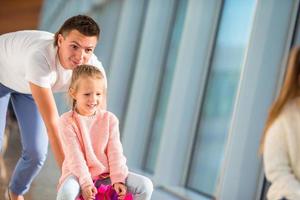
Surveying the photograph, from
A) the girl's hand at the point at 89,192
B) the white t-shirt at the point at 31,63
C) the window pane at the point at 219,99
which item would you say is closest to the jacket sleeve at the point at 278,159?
the girl's hand at the point at 89,192

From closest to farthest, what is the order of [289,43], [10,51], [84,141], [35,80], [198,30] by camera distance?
[84,141] → [35,80] → [10,51] → [289,43] → [198,30]

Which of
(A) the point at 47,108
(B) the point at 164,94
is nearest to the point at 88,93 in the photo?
(A) the point at 47,108

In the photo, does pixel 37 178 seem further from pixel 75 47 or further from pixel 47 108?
pixel 75 47

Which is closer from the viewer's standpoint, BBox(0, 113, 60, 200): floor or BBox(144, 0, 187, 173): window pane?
BBox(0, 113, 60, 200): floor

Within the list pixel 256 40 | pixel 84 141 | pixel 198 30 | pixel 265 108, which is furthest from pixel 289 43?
pixel 84 141

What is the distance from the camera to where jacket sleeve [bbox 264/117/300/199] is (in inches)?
66.4

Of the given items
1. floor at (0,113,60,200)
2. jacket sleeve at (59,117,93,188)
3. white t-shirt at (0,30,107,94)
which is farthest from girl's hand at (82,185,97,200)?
floor at (0,113,60,200)

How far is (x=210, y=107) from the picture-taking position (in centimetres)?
462

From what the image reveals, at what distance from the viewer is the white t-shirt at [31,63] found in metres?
2.27

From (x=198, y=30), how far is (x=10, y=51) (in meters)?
2.27

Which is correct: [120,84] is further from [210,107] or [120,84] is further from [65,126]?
[65,126]

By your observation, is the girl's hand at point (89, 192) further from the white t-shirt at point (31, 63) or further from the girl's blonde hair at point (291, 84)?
the girl's blonde hair at point (291, 84)

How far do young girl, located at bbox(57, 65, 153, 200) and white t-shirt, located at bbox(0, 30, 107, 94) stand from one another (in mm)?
187

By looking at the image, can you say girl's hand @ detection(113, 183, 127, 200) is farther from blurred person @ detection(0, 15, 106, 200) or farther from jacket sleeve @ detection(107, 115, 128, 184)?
blurred person @ detection(0, 15, 106, 200)
